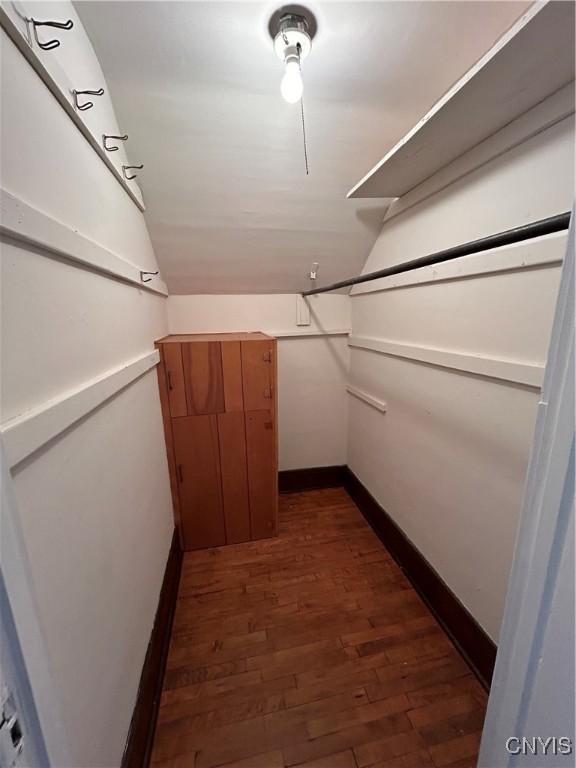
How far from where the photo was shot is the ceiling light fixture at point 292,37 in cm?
86

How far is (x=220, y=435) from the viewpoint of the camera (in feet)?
5.78

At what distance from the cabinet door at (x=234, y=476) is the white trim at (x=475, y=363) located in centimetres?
99

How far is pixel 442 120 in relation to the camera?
92 centimetres

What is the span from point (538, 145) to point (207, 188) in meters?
1.27

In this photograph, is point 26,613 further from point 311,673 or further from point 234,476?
point 234,476

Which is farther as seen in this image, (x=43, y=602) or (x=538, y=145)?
(x=538, y=145)

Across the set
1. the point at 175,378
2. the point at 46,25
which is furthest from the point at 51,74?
the point at 175,378

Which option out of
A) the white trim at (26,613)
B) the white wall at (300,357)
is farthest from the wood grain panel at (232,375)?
the white trim at (26,613)

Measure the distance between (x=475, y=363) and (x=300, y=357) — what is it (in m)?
1.33

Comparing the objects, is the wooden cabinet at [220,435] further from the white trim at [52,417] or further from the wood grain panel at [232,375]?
the white trim at [52,417]

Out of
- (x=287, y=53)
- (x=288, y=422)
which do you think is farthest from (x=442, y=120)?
(x=288, y=422)

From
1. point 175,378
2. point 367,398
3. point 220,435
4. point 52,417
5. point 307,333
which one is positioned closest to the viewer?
point 52,417

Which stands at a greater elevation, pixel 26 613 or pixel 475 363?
pixel 475 363

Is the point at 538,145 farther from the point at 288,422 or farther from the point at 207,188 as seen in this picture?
the point at 288,422
